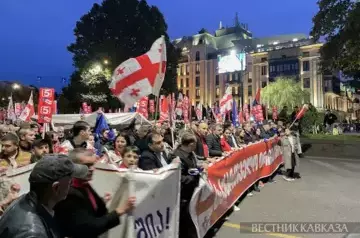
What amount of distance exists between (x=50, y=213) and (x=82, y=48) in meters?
41.9

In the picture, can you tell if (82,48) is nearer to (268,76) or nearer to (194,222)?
(194,222)

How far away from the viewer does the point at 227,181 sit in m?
6.78

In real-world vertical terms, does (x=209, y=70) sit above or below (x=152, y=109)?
above

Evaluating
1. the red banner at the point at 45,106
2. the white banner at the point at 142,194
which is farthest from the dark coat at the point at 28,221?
the red banner at the point at 45,106

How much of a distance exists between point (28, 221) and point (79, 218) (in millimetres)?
726

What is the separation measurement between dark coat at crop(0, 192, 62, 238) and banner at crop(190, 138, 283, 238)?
113 inches

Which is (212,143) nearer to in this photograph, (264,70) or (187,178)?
(187,178)

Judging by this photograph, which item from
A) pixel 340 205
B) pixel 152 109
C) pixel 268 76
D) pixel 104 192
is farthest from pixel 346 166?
pixel 268 76

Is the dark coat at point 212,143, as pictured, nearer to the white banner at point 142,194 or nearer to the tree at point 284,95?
the white banner at point 142,194

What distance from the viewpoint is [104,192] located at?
3.58 metres

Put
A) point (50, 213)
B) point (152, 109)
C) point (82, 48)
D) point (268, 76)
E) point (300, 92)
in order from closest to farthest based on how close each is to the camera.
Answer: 1. point (50, 213)
2. point (152, 109)
3. point (82, 48)
4. point (300, 92)
5. point (268, 76)

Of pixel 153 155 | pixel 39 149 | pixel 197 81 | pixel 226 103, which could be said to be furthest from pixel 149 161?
pixel 197 81

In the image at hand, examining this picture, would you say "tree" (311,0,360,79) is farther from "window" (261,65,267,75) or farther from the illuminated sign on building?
"window" (261,65,267,75)

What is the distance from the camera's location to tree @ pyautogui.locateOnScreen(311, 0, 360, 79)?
20.0 meters
